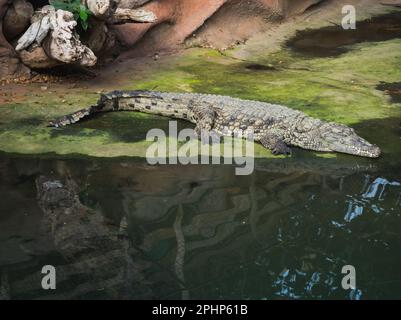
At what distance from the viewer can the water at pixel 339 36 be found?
10047mm

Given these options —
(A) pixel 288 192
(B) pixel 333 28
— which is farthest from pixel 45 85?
(B) pixel 333 28

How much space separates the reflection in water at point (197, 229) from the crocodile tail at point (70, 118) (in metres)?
0.94

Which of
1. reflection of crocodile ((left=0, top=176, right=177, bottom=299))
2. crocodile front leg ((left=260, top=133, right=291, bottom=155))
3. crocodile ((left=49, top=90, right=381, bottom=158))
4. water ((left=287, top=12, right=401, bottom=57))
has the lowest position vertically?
reflection of crocodile ((left=0, top=176, right=177, bottom=299))

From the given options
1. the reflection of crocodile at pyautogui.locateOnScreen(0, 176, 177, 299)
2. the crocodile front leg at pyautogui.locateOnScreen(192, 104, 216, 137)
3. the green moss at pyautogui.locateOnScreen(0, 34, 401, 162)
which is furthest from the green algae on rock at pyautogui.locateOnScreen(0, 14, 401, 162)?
the reflection of crocodile at pyautogui.locateOnScreen(0, 176, 177, 299)

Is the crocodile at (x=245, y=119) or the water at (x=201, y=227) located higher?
the crocodile at (x=245, y=119)

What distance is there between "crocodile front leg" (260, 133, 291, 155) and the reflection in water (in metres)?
0.19

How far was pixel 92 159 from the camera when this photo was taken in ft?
19.6

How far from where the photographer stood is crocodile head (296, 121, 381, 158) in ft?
19.7

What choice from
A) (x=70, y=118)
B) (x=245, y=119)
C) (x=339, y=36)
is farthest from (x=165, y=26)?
(x=245, y=119)

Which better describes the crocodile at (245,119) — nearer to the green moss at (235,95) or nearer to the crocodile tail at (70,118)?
the crocodile tail at (70,118)

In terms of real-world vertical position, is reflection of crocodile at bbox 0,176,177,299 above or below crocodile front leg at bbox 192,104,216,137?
below

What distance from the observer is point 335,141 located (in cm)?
613

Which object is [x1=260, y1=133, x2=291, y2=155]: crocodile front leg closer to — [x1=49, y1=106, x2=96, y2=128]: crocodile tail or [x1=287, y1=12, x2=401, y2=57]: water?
[x1=49, y1=106, x2=96, y2=128]: crocodile tail

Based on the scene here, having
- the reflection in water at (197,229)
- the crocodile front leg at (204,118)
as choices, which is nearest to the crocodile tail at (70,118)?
the reflection in water at (197,229)
